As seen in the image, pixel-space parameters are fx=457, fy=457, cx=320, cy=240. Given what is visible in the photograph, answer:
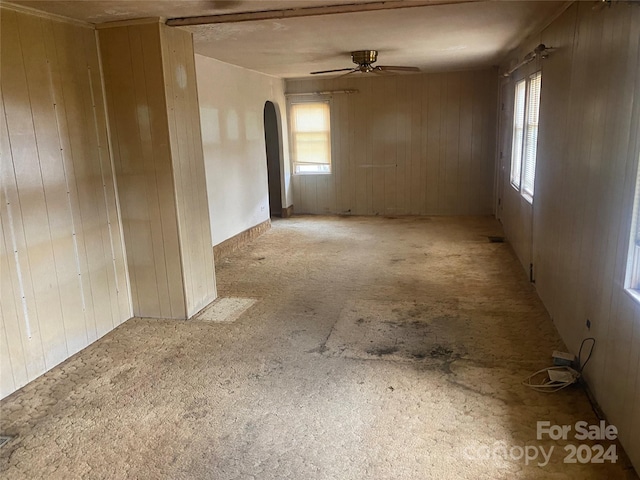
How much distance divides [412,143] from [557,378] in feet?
18.4

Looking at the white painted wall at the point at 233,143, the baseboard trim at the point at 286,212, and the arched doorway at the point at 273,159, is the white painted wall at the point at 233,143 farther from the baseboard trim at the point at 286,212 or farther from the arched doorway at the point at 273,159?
the baseboard trim at the point at 286,212

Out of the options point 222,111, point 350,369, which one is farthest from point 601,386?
point 222,111

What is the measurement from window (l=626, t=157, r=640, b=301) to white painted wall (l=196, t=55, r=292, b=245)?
4.22 m

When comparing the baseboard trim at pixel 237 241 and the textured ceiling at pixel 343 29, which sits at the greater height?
the textured ceiling at pixel 343 29

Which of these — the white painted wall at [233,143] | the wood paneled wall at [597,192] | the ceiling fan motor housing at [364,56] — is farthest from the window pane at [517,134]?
the white painted wall at [233,143]

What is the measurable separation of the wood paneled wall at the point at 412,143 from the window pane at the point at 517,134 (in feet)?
5.69

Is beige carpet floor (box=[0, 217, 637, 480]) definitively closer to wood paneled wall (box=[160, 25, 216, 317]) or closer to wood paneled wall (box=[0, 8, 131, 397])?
wood paneled wall (box=[0, 8, 131, 397])

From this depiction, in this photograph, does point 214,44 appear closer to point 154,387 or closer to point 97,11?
point 97,11

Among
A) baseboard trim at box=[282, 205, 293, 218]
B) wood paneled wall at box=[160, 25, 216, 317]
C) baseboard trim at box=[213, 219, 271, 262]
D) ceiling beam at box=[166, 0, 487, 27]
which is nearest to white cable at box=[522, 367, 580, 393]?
ceiling beam at box=[166, 0, 487, 27]

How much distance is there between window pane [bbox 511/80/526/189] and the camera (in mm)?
5258

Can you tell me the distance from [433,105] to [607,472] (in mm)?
6390

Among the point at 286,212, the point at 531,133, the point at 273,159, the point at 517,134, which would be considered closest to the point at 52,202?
the point at 531,133

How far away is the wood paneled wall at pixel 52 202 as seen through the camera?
2771mm

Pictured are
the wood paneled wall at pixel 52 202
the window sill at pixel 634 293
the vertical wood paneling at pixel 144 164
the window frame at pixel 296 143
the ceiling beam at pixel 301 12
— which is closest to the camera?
the window sill at pixel 634 293
